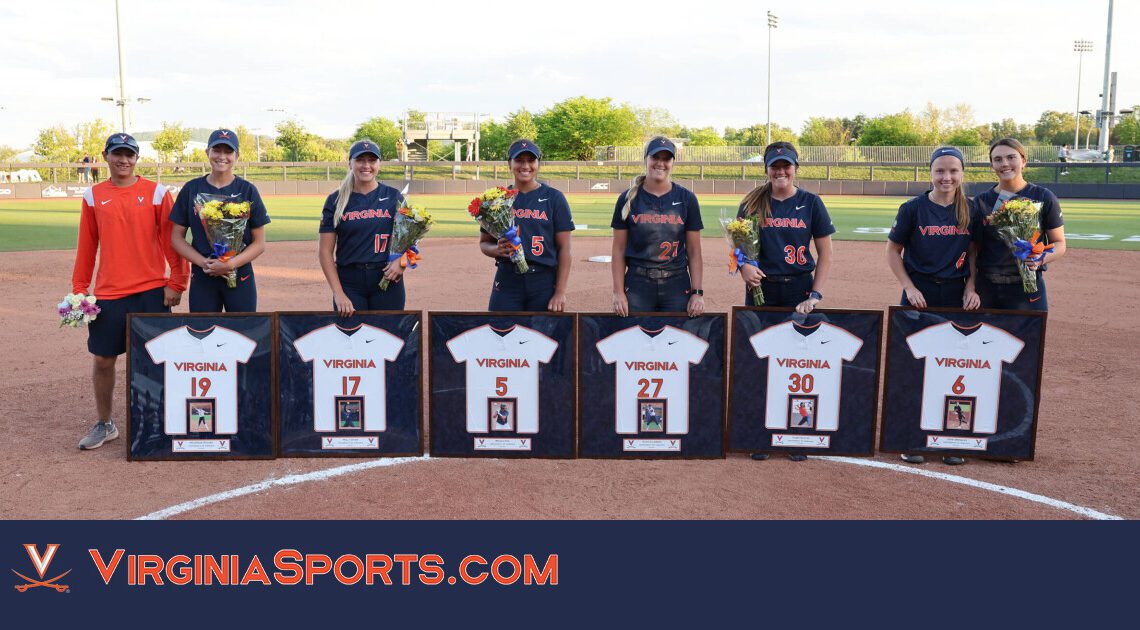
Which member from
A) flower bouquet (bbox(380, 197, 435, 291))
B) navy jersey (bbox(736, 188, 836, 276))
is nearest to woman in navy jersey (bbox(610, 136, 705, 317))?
navy jersey (bbox(736, 188, 836, 276))

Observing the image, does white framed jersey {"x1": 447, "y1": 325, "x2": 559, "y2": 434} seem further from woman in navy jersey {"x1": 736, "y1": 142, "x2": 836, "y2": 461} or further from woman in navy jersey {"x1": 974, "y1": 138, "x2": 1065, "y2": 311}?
woman in navy jersey {"x1": 974, "y1": 138, "x2": 1065, "y2": 311}

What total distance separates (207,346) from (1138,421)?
21.9 feet

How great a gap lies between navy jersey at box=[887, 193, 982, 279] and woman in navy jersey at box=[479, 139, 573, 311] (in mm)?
2241

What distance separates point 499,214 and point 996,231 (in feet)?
10.6

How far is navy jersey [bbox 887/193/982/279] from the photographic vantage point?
18.5 feet

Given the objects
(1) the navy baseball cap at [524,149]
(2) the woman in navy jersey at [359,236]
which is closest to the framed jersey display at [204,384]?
(2) the woman in navy jersey at [359,236]

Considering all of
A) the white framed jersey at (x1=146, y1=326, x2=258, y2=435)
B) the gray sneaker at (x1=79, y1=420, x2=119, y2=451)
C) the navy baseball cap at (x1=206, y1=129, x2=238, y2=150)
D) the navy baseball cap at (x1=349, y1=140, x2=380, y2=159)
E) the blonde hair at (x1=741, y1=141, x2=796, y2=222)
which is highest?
the navy baseball cap at (x1=206, y1=129, x2=238, y2=150)

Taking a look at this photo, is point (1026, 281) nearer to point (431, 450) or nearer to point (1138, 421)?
point (1138, 421)

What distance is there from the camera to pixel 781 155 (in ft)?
18.3

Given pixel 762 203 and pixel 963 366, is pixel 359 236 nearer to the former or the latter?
pixel 762 203

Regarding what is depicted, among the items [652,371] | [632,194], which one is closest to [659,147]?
[632,194]

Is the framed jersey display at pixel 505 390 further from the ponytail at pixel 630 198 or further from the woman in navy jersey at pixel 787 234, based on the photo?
the woman in navy jersey at pixel 787 234

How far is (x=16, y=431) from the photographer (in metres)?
6.08

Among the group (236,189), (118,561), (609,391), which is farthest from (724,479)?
(236,189)
